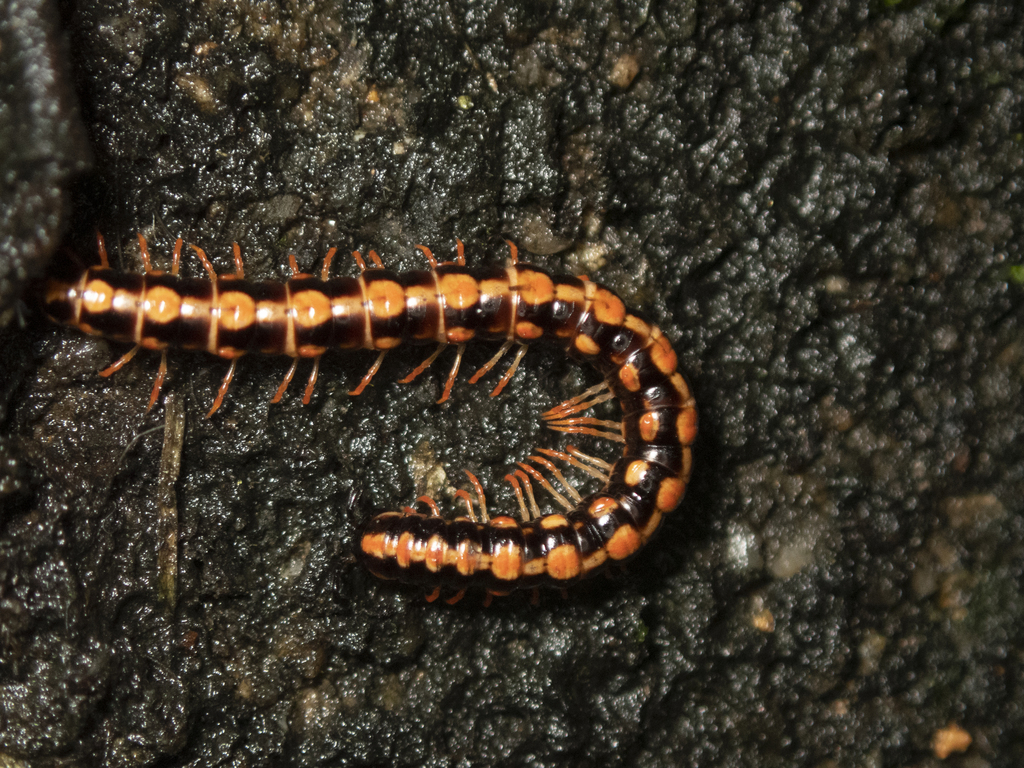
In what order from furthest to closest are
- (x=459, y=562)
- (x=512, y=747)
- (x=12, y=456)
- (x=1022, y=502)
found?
(x=1022, y=502)
(x=512, y=747)
(x=459, y=562)
(x=12, y=456)

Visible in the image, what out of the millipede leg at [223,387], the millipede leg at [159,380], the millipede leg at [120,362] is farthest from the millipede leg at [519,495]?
the millipede leg at [120,362]

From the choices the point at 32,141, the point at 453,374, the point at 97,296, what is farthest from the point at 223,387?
the point at 32,141

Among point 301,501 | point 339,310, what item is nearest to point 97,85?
point 339,310

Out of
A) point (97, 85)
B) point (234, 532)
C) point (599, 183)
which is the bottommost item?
point (234, 532)

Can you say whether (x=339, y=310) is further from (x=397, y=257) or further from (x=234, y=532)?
(x=234, y=532)

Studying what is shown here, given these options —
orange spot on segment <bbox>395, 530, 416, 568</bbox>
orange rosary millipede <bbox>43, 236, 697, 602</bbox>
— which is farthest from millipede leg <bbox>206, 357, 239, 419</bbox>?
orange spot on segment <bbox>395, 530, 416, 568</bbox>

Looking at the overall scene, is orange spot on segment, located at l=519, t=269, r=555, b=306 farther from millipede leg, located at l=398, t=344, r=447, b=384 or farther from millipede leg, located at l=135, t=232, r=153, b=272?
millipede leg, located at l=135, t=232, r=153, b=272
